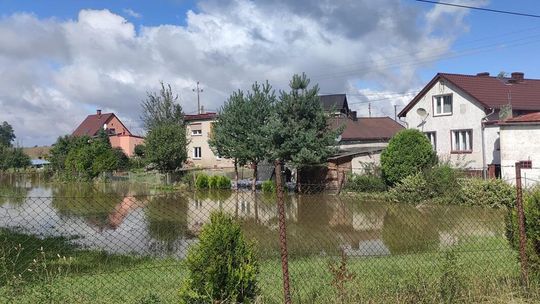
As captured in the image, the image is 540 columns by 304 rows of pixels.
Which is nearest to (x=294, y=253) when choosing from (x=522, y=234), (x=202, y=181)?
(x=522, y=234)

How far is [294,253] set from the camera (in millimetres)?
11023

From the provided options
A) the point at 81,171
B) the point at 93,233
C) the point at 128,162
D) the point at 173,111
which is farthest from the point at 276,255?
the point at 173,111

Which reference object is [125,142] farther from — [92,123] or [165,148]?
[165,148]

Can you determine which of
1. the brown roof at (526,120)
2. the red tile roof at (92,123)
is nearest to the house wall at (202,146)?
the red tile roof at (92,123)

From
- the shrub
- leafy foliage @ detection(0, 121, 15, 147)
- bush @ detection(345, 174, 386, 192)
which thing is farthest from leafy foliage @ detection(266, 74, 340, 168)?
leafy foliage @ detection(0, 121, 15, 147)

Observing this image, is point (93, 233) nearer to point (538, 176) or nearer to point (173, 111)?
point (538, 176)

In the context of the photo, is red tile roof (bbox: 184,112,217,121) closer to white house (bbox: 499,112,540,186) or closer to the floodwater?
the floodwater

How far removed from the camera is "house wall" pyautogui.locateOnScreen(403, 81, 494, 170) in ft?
100

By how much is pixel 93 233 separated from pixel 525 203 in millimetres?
12266

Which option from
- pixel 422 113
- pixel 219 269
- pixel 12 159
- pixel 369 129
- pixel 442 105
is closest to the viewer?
pixel 219 269

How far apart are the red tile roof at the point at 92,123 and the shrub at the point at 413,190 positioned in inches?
2142

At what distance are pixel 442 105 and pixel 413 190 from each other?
A: 449 inches

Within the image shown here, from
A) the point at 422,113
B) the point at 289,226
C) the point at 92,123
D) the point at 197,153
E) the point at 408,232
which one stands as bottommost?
the point at 408,232

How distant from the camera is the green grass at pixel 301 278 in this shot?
4.92 meters
